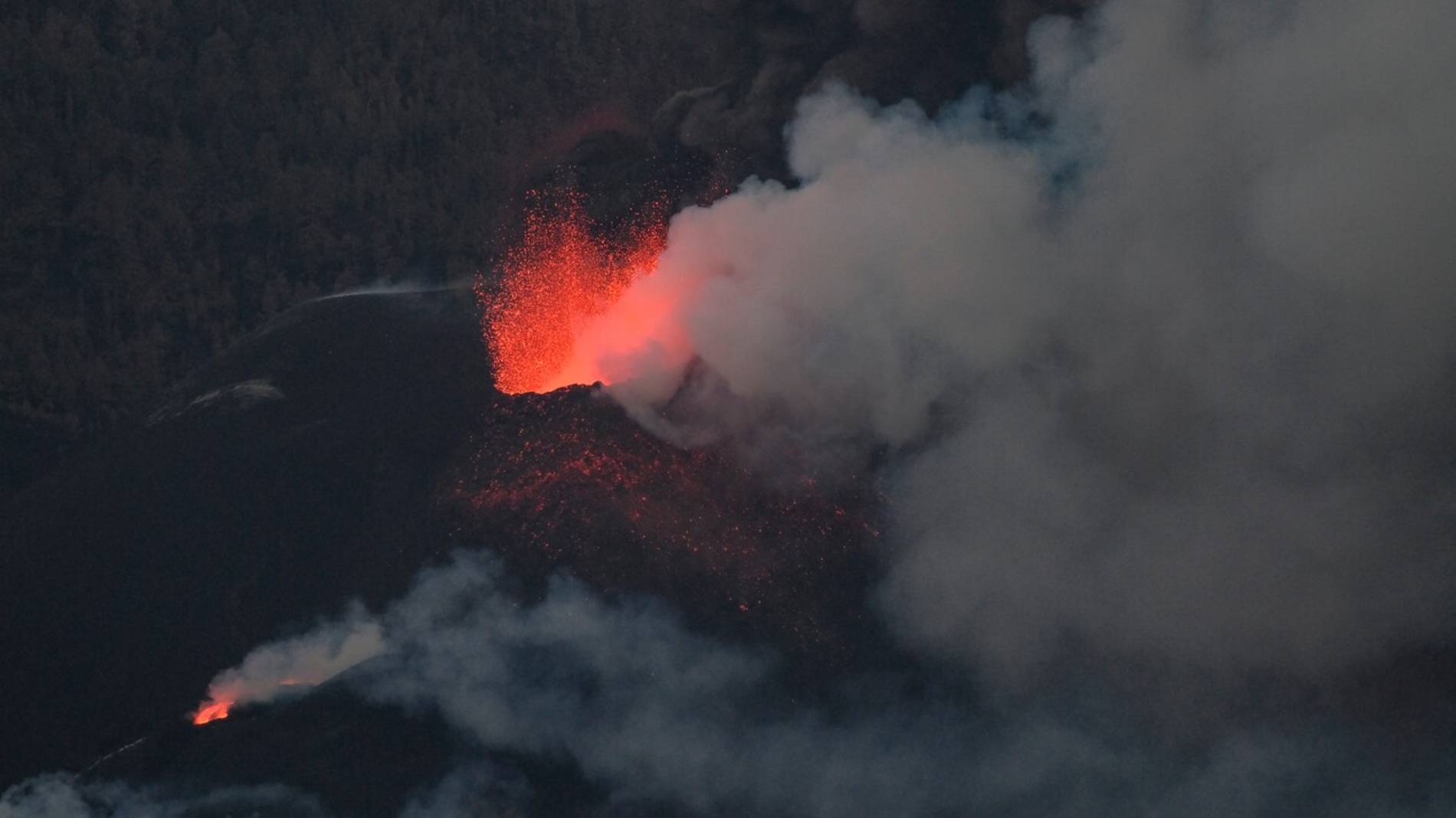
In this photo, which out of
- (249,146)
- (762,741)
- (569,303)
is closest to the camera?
(762,741)

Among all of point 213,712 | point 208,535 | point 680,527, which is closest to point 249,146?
point 208,535

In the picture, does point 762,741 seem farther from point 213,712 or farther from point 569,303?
point 569,303

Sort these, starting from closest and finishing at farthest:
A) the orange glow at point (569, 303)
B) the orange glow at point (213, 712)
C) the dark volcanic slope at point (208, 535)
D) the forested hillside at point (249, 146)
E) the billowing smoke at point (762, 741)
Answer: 1. the billowing smoke at point (762, 741)
2. the orange glow at point (213, 712)
3. the dark volcanic slope at point (208, 535)
4. the orange glow at point (569, 303)
5. the forested hillside at point (249, 146)

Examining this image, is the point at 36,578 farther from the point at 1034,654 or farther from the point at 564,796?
the point at 1034,654

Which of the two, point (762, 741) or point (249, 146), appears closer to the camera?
point (762, 741)

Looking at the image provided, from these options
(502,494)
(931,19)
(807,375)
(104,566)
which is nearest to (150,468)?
(104,566)

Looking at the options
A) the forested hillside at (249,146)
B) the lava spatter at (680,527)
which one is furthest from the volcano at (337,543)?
the forested hillside at (249,146)

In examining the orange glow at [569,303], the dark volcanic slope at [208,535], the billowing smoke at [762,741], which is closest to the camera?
the billowing smoke at [762,741]

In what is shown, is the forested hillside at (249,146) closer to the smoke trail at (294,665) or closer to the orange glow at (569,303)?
the orange glow at (569,303)

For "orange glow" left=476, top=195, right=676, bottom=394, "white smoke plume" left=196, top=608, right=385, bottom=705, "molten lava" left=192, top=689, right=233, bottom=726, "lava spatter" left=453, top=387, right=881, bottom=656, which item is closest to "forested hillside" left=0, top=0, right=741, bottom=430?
"orange glow" left=476, top=195, right=676, bottom=394
